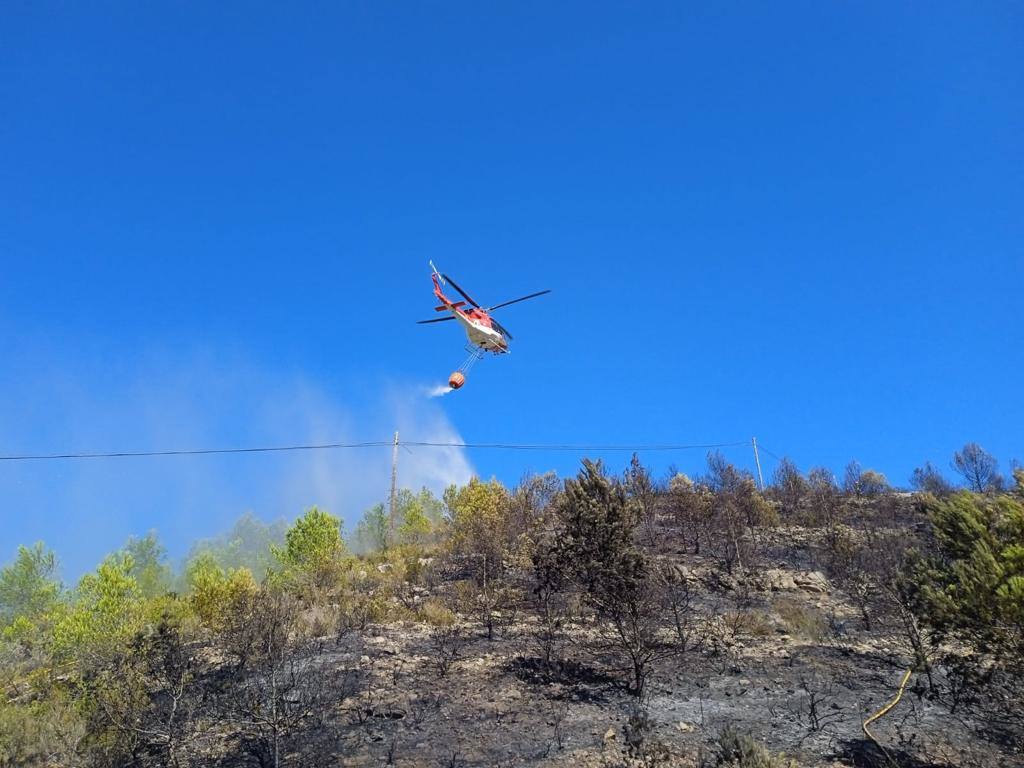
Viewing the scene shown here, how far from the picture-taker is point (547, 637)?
15.2 m

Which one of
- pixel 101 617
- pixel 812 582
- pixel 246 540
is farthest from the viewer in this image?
pixel 246 540

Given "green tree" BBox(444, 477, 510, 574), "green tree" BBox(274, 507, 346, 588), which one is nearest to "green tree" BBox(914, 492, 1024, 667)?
"green tree" BBox(444, 477, 510, 574)

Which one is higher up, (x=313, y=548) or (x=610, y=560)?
(x=313, y=548)

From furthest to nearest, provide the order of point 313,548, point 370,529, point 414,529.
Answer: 1. point 370,529
2. point 414,529
3. point 313,548

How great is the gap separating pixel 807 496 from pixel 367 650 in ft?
100

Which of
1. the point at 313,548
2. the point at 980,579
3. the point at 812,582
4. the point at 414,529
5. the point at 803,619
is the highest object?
the point at 414,529

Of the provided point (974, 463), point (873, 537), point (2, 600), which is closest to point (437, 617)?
point (873, 537)

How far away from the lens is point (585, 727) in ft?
36.7

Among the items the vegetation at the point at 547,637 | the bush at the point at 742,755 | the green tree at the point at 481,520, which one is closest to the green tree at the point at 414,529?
the green tree at the point at 481,520

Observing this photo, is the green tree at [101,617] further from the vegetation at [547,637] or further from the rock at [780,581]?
the rock at [780,581]

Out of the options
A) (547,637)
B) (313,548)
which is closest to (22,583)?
(313,548)

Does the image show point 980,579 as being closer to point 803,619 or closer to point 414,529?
point 803,619

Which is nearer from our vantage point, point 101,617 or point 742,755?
point 742,755

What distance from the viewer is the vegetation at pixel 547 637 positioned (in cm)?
971
